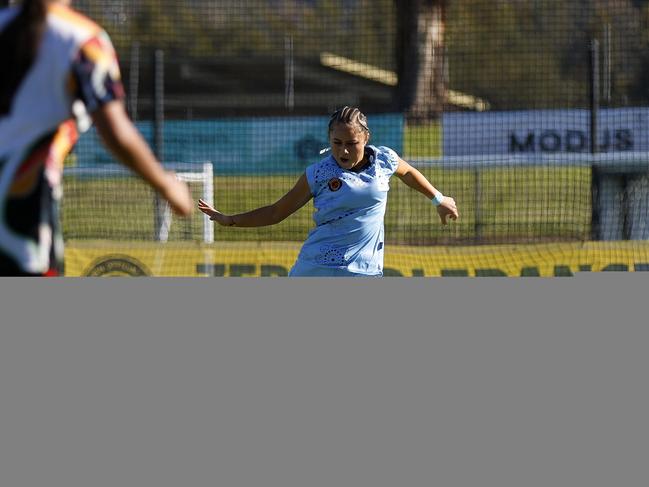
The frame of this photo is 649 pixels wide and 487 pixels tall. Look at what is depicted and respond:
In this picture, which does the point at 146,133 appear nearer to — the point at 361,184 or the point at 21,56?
the point at 361,184

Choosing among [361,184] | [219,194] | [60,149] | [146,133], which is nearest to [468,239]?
[219,194]

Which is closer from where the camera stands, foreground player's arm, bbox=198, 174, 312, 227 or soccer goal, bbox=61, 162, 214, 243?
foreground player's arm, bbox=198, 174, 312, 227

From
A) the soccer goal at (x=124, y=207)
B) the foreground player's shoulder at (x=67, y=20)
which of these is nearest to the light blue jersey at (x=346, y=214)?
the foreground player's shoulder at (x=67, y=20)

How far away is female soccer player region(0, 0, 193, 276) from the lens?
3074 millimetres

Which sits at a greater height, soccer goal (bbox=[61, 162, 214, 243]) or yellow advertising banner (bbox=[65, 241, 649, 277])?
soccer goal (bbox=[61, 162, 214, 243])

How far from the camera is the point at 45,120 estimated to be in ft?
10.3

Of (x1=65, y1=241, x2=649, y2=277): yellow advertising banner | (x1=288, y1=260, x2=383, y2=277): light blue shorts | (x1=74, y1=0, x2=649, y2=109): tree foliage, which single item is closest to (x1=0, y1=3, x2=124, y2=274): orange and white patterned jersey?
(x1=288, y1=260, x2=383, y2=277): light blue shorts

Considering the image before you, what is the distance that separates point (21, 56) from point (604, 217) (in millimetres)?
10379

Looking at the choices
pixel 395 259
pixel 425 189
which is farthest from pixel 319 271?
pixel 395 259

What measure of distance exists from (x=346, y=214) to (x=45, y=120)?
2.79 metres

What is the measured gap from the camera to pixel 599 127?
13273 mm

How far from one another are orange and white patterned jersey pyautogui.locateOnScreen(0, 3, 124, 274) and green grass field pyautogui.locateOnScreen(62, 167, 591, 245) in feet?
30.5

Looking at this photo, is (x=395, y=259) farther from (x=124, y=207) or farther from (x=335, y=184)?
(x=335, y=184)

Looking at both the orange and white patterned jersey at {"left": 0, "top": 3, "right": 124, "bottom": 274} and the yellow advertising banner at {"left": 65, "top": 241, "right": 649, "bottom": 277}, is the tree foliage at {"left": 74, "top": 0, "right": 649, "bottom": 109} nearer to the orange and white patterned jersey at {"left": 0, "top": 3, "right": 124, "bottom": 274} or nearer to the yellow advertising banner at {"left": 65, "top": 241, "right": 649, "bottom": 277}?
the yellow advertising banner at {"left": 65, "top": 241, "right": 649, "bottom": 277}
